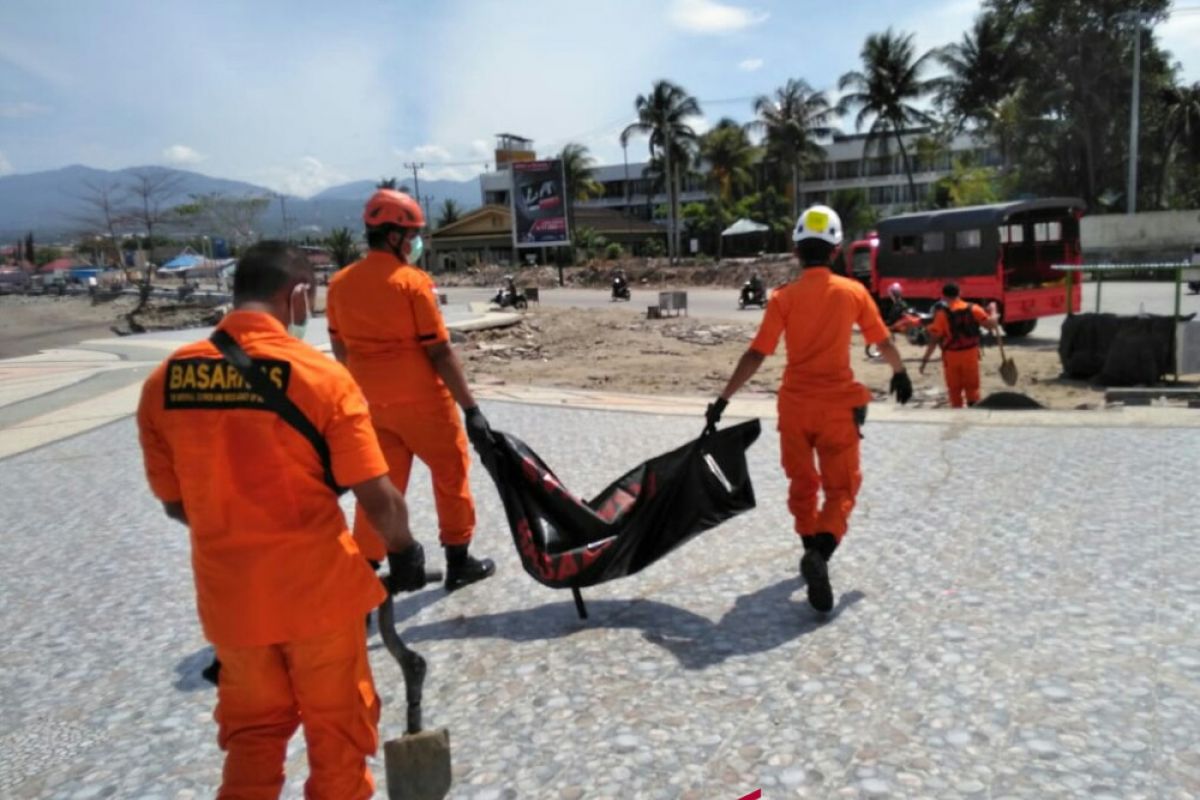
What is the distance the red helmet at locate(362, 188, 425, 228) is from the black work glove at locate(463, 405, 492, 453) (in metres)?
0.85

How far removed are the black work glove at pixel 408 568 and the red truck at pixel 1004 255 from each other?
16270mm

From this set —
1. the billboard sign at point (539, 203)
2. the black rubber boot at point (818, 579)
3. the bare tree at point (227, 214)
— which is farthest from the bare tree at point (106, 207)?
the black rubber boot at point (818, 579)

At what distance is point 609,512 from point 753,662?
971mm

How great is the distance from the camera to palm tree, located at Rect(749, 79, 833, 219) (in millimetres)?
56250

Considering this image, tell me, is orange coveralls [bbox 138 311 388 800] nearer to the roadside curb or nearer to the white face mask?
the white face mask

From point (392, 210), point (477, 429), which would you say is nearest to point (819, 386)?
point (477, 429)

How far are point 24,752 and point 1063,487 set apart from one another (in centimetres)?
561

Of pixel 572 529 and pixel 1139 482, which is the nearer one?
pixel 572 529

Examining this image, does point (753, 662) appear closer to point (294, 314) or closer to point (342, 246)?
point (294, 314)

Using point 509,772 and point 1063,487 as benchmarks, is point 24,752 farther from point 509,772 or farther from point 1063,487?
point 1063,487

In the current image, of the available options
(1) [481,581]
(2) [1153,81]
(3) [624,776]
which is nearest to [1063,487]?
(1) [481,581]

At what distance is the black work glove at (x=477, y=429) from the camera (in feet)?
12.6

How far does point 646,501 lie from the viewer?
13.2 ft

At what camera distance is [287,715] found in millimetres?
2193
